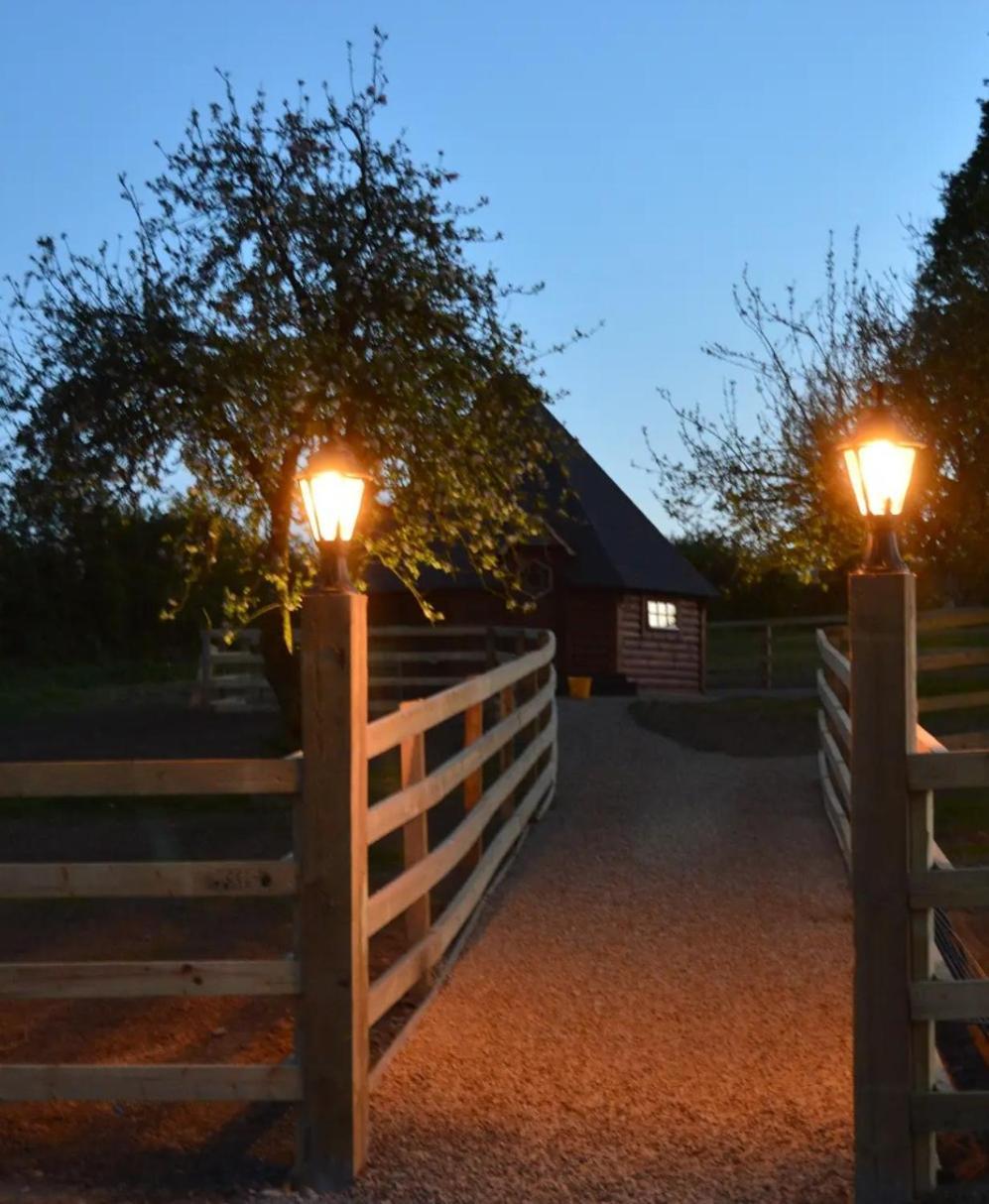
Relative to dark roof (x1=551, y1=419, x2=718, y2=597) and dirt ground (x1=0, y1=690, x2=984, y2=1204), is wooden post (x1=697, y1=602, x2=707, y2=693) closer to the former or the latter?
dark roof (x1=551, y1=419, x2=718, y2=597)

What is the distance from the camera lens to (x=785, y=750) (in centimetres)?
1688

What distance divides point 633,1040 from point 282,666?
362 inches

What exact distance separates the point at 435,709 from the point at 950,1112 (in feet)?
9.68

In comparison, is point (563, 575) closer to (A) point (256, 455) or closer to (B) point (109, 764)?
(A) point (256, 455)

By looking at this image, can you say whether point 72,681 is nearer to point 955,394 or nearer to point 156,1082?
point 955,394

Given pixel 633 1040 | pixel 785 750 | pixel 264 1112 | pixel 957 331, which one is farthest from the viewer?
pixel 957 331

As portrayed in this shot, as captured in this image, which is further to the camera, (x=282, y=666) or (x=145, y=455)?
(x=282, y=666)

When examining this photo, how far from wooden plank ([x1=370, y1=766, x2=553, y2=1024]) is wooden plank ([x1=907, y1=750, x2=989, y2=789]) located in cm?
192

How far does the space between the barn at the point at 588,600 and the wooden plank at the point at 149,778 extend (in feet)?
62.4

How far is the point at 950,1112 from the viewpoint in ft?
14.0

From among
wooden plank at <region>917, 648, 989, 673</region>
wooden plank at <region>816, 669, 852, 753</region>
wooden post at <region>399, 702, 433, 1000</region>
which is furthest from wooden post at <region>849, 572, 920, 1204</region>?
wooden plank at <region>917, 648, 989, 673</region>

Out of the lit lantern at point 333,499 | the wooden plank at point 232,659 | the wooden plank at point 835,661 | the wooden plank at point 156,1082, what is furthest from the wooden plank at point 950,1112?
the wooden plank at point 232,659

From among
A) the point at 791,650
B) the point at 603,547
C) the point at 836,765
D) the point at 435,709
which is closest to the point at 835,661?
the point at 836,765

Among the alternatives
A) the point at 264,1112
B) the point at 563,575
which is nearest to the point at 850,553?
the point at 563,575
